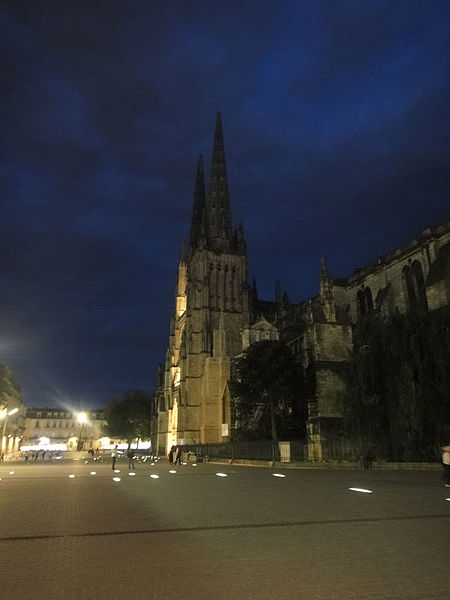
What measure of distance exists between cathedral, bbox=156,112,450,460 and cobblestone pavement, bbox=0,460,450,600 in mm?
15042

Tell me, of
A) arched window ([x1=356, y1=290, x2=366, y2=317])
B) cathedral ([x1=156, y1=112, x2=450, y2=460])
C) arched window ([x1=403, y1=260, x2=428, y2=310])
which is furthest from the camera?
arched window ([x1=356, y1=290, x2=366, y2=317])

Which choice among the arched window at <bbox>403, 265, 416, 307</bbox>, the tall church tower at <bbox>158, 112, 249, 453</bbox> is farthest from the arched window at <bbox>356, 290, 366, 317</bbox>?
the tall church tower at <bbox>158, 112, 249, 453</bbox>

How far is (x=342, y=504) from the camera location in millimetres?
9242

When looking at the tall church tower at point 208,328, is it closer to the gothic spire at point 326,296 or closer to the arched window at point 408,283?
the arched window at point 408,283

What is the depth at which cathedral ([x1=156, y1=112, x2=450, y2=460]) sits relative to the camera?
2561cm

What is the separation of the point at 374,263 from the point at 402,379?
1026 inches

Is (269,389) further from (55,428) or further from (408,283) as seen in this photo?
(55,428)

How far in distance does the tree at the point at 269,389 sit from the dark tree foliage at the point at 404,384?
584 inches

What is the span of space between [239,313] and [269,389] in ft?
88.2

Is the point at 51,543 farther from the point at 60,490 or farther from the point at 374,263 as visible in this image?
the point at 374,263

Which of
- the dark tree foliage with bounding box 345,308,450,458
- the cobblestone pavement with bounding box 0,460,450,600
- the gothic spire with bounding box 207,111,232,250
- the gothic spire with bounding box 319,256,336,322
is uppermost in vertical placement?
the gothic spire with bounding box 207,111,232,250

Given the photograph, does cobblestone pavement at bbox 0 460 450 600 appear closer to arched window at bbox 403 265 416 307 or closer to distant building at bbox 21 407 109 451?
arched window at bbox 403 265 416 307

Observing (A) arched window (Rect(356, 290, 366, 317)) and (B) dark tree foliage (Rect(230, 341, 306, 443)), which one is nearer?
(B) dark tree foliage (Rect(230, 341, 306, 443))

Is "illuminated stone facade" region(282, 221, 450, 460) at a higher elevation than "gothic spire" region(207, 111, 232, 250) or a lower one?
lower
